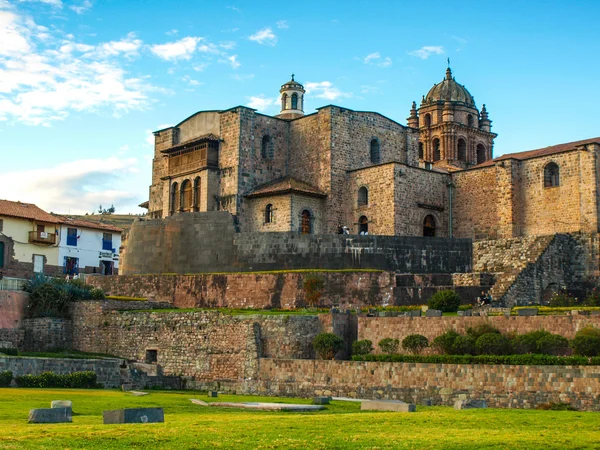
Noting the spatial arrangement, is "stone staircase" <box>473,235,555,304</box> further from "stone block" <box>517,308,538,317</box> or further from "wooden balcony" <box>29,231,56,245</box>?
"wooden balcony" <box>29,231,56,245</box>

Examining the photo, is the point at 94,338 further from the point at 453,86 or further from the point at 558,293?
the point at 453,86

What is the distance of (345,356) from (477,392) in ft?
22.3

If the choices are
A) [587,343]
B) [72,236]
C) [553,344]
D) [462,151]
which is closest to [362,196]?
[462,151]

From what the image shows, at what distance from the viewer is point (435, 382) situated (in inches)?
1001

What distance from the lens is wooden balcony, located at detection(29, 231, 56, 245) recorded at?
53188 mm

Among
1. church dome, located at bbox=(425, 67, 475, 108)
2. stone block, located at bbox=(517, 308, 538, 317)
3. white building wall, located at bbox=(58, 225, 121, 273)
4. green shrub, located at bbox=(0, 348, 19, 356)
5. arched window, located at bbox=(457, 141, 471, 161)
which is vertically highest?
church dome, located at bbox=(425, 67, 475, 108)

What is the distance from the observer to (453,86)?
65938mm

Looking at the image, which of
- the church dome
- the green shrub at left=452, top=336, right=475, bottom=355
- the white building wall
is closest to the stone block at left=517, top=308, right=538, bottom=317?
the green shrub at left=452, top=336, right=475, bottom=355

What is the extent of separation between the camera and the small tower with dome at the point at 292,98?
180ft

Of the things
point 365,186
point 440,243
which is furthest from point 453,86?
point 440,243

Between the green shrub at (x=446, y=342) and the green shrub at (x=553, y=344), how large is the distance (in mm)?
2863

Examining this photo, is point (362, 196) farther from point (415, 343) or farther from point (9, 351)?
point (9, 351)

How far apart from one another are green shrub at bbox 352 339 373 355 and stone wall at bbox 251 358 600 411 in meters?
1.56

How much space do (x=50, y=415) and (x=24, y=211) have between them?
40570 millimetres
